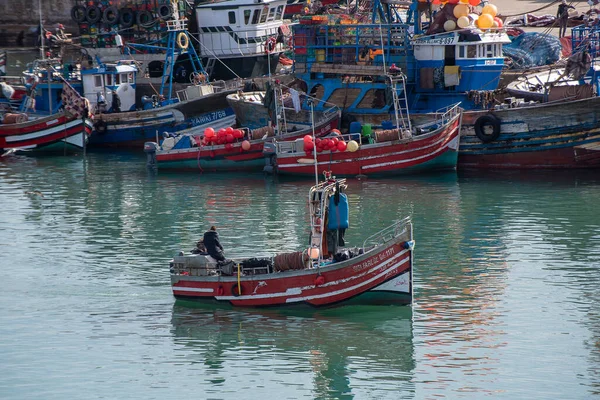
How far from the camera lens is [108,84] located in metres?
48.8

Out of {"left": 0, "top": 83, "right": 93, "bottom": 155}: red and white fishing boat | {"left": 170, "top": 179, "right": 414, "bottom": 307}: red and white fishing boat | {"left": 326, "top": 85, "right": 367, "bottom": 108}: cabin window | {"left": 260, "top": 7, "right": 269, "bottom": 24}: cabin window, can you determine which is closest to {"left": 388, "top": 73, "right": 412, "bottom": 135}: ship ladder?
{"left": 326, "top": 85, "right": 367, "bottom": 108}: cabin window

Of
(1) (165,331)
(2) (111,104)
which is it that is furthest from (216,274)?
(2) (111,104)

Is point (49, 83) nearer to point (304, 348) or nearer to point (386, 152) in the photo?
point (386, 152)

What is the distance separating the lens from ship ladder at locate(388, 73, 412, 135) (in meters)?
38.3

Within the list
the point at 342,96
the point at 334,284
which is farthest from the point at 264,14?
the point at 334,284

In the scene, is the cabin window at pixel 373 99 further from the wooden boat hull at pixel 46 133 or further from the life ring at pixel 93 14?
the life ring at pixel 93 14

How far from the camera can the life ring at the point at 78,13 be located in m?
55.1

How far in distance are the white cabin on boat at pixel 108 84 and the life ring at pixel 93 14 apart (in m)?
7.14

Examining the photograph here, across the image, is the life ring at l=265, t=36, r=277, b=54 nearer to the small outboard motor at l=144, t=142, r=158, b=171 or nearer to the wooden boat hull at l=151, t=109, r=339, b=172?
the small outboard motor at l=144, t=142, r=158, b=171

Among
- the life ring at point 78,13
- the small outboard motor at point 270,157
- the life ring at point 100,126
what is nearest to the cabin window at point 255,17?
the life ring at point 100,126

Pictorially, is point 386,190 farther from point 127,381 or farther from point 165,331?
point 127,381

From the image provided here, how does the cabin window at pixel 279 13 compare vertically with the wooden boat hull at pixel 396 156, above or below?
above

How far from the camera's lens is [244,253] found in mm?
28062

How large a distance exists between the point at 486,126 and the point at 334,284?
18451 mm
